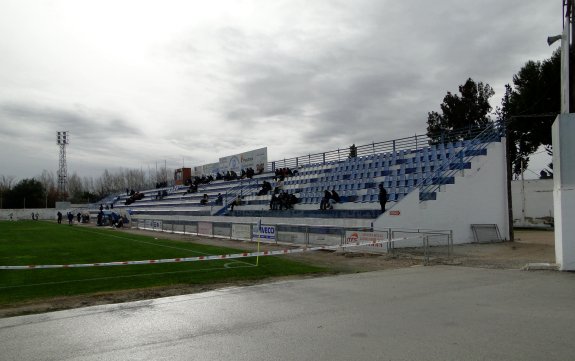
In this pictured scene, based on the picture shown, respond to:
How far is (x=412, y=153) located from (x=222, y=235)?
13.7 meters

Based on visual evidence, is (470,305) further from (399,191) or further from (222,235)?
(222,235)

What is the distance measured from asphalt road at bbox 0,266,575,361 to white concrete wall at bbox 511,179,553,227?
33174 millimetres

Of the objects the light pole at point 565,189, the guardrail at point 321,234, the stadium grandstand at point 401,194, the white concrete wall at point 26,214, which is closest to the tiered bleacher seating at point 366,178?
the stadium grandstand at point 401,194

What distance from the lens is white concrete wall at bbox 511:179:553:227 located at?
4028cm

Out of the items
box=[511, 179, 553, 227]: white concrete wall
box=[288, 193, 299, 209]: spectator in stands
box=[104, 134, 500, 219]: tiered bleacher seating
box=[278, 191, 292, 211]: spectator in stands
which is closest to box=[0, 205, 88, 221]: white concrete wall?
box=[104, 134, 500, 219]: tiered bleacher seating

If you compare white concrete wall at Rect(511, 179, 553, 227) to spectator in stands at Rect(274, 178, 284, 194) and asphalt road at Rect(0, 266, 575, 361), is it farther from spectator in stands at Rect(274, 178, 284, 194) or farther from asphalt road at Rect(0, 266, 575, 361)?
asphalt road at Rect(0, 266, 575, 361)

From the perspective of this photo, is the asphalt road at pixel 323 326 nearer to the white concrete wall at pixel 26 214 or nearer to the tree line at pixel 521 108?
the tree line at pixel 521 108

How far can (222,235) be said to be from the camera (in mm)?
29531

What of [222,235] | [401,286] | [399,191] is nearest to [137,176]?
[222,235]

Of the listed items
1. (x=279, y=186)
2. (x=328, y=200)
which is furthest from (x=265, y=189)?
(x=328, y=200)

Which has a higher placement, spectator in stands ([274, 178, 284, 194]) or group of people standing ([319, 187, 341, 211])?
spectator in stands ([274, 178, 284, 194])

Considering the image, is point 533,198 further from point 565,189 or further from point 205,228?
point 565,189

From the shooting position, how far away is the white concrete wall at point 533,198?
40.3 m

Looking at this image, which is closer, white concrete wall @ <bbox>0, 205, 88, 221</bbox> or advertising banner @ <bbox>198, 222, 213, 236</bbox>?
advertising banner @ <bbox>198, 222, 213, 236</bbox>
